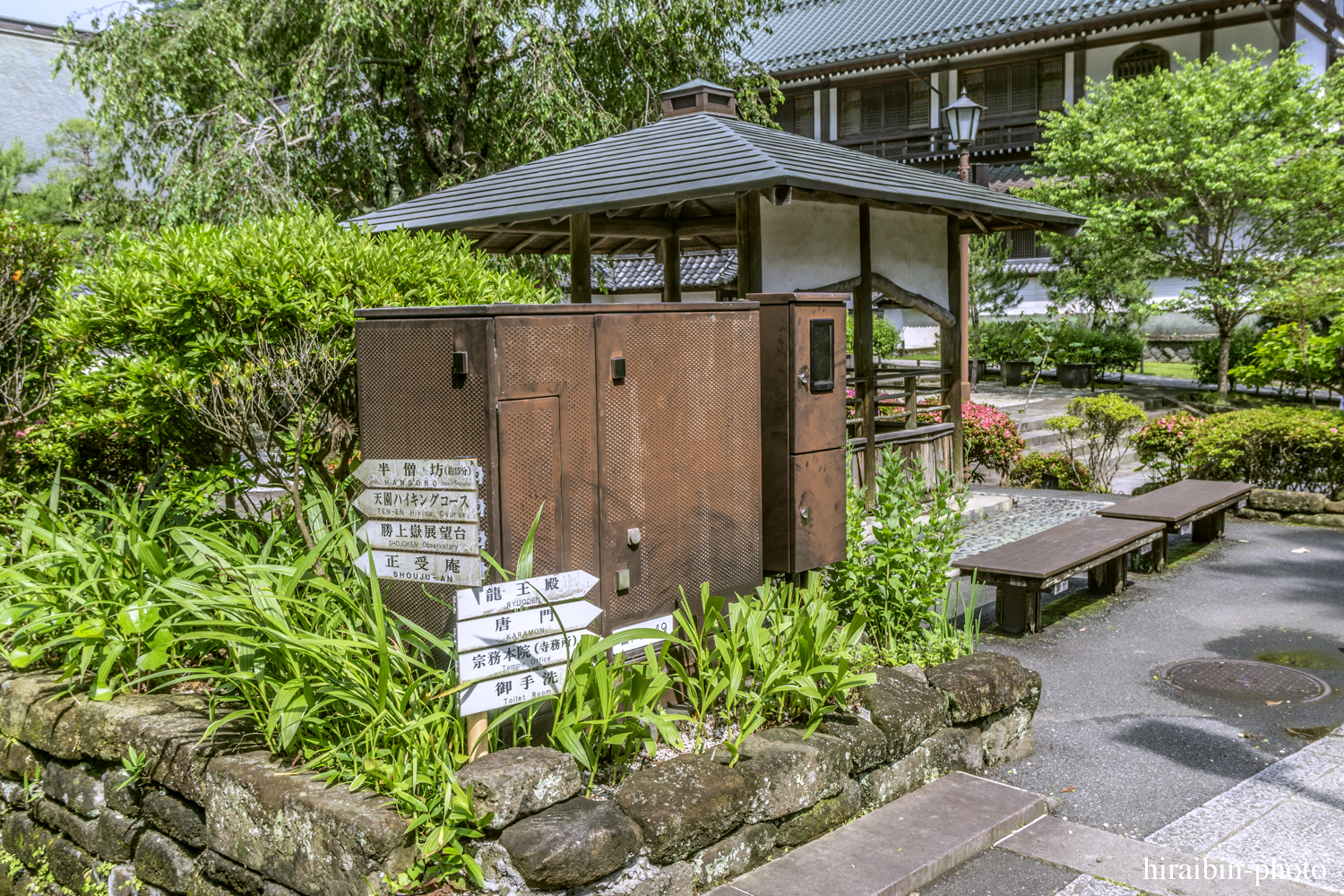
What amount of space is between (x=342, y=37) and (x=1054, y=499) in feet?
31.6

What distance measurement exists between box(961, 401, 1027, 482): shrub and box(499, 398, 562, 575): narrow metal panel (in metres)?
9.46

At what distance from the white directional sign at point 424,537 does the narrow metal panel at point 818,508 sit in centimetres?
166

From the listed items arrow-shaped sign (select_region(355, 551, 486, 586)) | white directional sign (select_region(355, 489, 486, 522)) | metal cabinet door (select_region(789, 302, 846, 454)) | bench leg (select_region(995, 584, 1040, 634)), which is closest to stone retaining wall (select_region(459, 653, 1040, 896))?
arrow-shaped sign (select_region(355, 551, 486, 586))

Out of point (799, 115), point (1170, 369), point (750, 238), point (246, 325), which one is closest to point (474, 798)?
point (246, 325)

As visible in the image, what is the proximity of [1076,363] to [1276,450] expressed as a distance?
15169 millimetres

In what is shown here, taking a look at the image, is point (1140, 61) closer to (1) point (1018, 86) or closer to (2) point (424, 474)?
(1) point (1018, 86)

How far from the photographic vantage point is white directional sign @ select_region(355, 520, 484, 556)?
3.48 meters

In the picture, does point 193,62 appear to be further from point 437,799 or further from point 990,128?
point 990,128

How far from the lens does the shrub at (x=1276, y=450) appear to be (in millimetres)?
10352

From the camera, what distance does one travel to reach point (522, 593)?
3.35 meters

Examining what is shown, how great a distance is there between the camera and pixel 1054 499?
11203 millimetres

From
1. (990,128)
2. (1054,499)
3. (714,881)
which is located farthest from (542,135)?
(990,128)

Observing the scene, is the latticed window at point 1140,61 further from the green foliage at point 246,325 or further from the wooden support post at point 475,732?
the wooden support post at point 475,732

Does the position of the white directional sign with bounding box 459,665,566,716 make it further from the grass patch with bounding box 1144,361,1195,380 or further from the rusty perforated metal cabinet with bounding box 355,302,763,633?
the grass patch with bounding box 1144,361,1195,380
